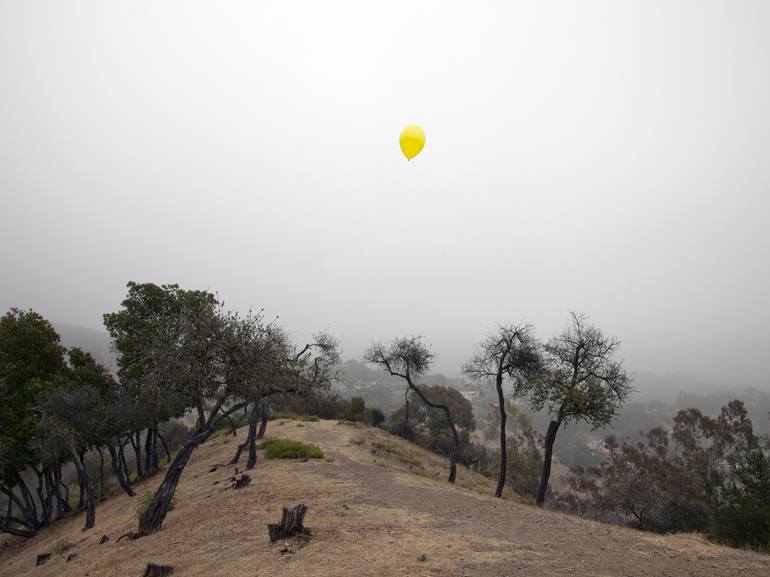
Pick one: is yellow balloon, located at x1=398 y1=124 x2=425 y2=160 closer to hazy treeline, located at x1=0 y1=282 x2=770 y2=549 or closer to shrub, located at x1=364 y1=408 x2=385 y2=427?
hazy treeline, located at x1=0 y1=282 x2=770 y2=549

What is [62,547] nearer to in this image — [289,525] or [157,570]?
[157,570]

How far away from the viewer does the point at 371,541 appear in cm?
1016

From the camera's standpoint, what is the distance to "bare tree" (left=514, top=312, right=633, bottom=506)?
790 inches

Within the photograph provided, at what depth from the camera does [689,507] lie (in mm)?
24266

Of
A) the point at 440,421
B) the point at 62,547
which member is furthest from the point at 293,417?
the point at 62,547

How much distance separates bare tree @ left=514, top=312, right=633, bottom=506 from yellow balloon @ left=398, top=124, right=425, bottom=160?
13.7m

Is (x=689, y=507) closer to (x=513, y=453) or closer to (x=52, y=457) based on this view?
(x=513, y=453)

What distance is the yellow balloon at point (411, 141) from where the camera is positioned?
20.9 m

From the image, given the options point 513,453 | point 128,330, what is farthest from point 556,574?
point 513,453

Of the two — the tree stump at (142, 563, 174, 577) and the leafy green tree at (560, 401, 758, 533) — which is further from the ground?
the tree stump at (142, 563, 174, 577)

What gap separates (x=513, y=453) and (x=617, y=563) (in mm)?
44232

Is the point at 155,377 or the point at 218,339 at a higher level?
the point at 218,339

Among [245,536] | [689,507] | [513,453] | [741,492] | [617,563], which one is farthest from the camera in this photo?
[513,453]

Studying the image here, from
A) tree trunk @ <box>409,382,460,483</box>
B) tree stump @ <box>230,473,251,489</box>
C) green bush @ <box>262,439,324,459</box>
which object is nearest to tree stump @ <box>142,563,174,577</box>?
tree stump @ <box>230,473,251,489</box>
